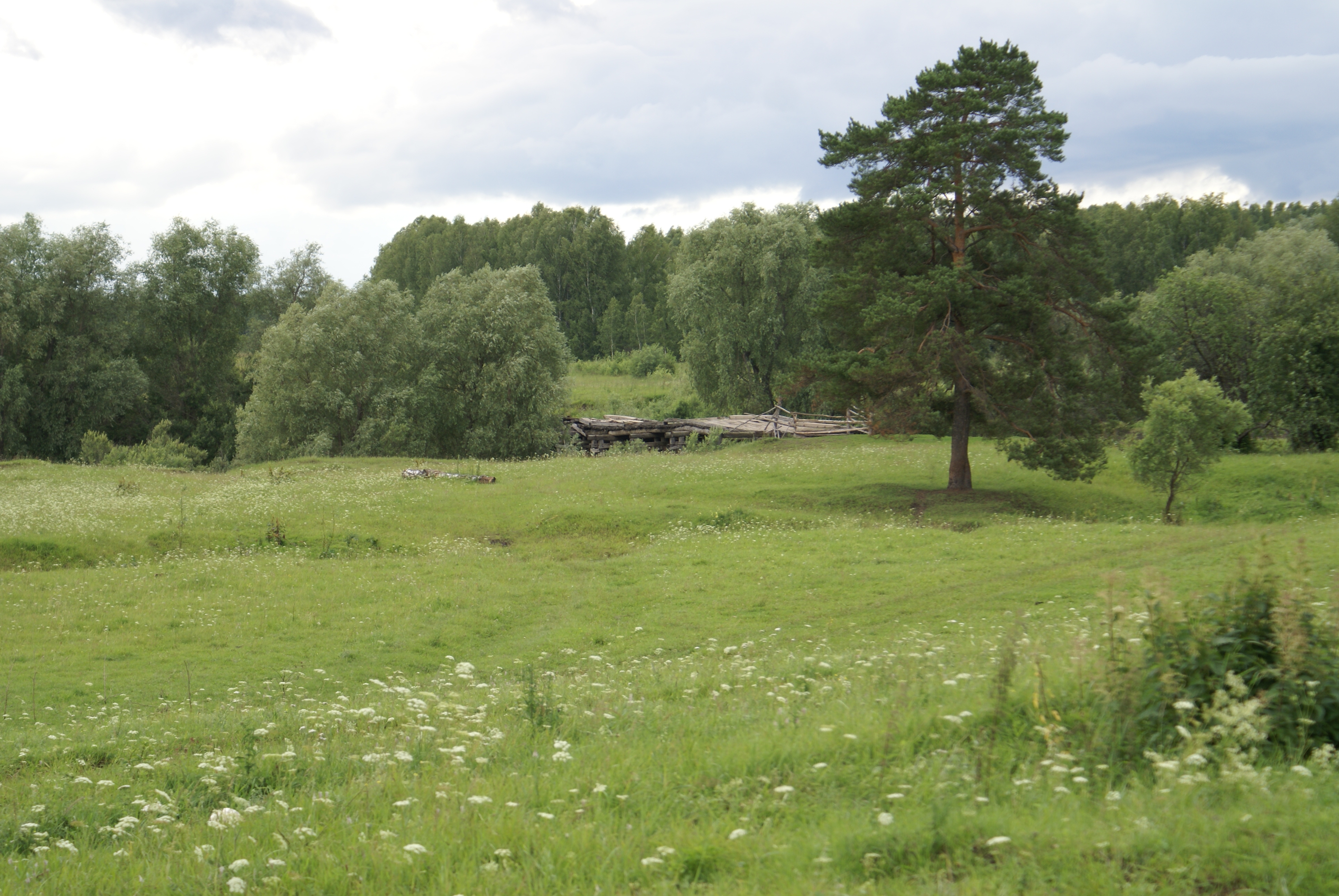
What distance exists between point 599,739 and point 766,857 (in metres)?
2.73

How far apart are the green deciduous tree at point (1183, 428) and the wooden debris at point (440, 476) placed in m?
25.5

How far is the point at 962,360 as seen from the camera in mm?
29484

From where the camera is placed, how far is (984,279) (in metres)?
30.9

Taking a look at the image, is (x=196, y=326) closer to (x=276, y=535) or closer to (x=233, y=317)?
(x=233, y=317)

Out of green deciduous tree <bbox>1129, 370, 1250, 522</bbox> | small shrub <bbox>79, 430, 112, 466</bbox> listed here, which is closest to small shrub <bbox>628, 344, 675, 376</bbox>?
small shrub <bbox>79, 430, 112, 466</bbox>

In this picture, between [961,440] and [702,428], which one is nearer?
[961,440]

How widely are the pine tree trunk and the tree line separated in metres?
0.11

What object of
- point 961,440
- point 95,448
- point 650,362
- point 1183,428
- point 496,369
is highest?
point 650,362

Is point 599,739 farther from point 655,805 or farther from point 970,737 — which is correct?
point 970,737

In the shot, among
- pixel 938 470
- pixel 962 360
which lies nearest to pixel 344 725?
pixel 962 360

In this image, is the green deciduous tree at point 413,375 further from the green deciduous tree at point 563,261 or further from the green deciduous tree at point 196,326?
the green deciduous tree at point 563,261

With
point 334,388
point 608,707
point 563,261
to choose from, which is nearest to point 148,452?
point 334,388

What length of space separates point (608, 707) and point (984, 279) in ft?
88.3

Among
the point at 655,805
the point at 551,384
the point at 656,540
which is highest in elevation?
the point at 551,384
